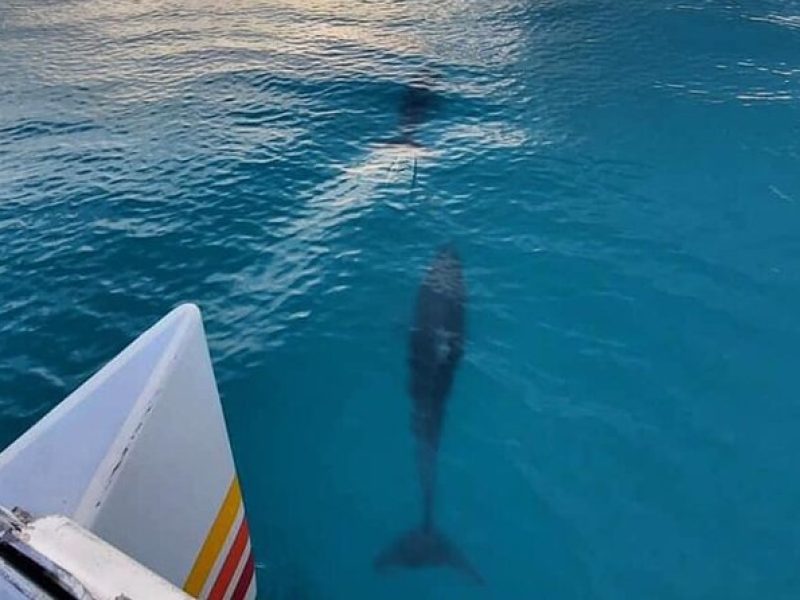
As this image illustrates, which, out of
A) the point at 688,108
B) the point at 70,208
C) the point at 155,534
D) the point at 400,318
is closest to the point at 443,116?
the point at 688,108

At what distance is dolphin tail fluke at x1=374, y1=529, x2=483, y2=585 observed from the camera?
4922 millimetres

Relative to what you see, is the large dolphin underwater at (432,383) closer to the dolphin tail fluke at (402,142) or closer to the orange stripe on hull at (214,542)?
the orange stripe on hull at (214,542)

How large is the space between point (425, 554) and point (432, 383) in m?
1.52

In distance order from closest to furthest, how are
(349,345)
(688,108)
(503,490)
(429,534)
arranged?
(429,534)
(503,490)
(349,345)
(688,108)

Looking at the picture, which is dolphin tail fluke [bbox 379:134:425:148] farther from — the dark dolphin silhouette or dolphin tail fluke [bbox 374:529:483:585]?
dolphin tail fluke [bbox 374:529:483:585]

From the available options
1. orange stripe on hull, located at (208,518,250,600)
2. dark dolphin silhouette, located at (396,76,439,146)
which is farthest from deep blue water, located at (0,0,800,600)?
orange stripe on hull, located at (208,518,250,600)

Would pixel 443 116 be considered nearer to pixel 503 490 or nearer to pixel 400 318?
pixel 400 318

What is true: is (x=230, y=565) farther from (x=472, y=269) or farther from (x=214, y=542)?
(x=472, y=269)

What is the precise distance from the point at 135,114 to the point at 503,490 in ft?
22.5

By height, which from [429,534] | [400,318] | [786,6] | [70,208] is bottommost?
[429,534]

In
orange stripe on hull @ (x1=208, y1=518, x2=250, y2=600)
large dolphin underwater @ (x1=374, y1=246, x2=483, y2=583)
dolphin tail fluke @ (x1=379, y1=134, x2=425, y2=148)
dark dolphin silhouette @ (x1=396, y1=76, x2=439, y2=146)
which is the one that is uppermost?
dark dolphin silhouette @ (x1=396, y1=76, x2=439, y2=146)

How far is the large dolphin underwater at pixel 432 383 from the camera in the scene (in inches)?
196

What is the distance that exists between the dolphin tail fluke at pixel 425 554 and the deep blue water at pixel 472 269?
9cm

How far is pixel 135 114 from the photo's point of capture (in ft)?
32.3
